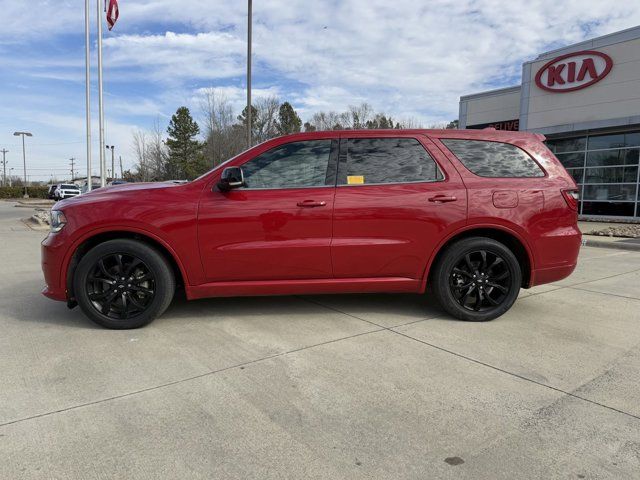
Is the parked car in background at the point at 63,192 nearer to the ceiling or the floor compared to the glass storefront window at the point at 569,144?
nearer to the floor

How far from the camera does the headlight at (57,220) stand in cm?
413

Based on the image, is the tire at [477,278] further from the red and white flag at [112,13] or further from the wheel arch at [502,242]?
the red and white flag at [112,13]

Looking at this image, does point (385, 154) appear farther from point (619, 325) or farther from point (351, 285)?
point (619, 325)

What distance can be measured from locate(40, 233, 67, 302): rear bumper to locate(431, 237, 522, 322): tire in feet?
11.4

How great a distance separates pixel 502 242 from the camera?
462cm

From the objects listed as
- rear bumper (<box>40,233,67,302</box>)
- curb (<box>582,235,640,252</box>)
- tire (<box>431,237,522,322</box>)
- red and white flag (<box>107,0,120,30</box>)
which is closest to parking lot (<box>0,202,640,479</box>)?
tire (<box>431,237,522,322</box>)

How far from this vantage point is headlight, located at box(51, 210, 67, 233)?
4.13 m

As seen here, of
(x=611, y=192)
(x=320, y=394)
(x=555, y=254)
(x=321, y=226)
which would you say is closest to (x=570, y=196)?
(x=555, y=254)

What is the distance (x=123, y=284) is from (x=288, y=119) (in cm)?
4484

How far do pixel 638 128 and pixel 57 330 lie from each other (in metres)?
19.7

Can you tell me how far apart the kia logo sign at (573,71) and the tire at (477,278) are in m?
16.8

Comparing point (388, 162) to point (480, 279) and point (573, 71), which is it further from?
point (573, 71)

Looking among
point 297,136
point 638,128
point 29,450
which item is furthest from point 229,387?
point 638,128

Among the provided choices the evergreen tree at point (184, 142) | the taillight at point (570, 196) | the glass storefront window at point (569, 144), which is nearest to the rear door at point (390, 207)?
the taillight at point (570, 196)
